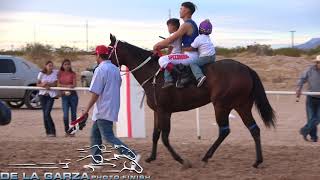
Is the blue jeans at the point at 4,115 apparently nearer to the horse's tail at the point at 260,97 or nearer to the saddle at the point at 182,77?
the saddle at the point at 182,77

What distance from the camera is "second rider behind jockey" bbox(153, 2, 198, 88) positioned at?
906 cm

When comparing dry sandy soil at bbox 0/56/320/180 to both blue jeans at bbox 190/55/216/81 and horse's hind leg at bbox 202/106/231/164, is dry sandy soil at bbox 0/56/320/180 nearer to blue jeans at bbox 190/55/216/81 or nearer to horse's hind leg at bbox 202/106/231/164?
horse's hind leg at bbox 202/106/231/164

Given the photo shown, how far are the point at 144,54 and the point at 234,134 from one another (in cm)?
486

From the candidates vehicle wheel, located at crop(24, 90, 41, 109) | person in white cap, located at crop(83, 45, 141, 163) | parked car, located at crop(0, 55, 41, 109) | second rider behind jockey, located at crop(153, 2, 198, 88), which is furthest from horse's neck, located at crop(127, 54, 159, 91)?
vehicle wheel, located at crop(24, 90, 41, 109)

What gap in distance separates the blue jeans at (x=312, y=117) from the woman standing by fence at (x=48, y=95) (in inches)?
207

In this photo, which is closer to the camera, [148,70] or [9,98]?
[148,70]

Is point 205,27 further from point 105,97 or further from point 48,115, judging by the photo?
point 48,115

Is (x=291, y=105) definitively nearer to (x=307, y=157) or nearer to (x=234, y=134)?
(x=234, y=134)

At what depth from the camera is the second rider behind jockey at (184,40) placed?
9.06 meters

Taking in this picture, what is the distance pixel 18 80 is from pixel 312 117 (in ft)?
36.5

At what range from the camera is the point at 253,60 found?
41125mm

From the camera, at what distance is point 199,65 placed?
29.8 ft

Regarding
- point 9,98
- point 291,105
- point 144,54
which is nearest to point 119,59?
point 144,54

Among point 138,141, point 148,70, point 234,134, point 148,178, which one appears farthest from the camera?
point 234,134
